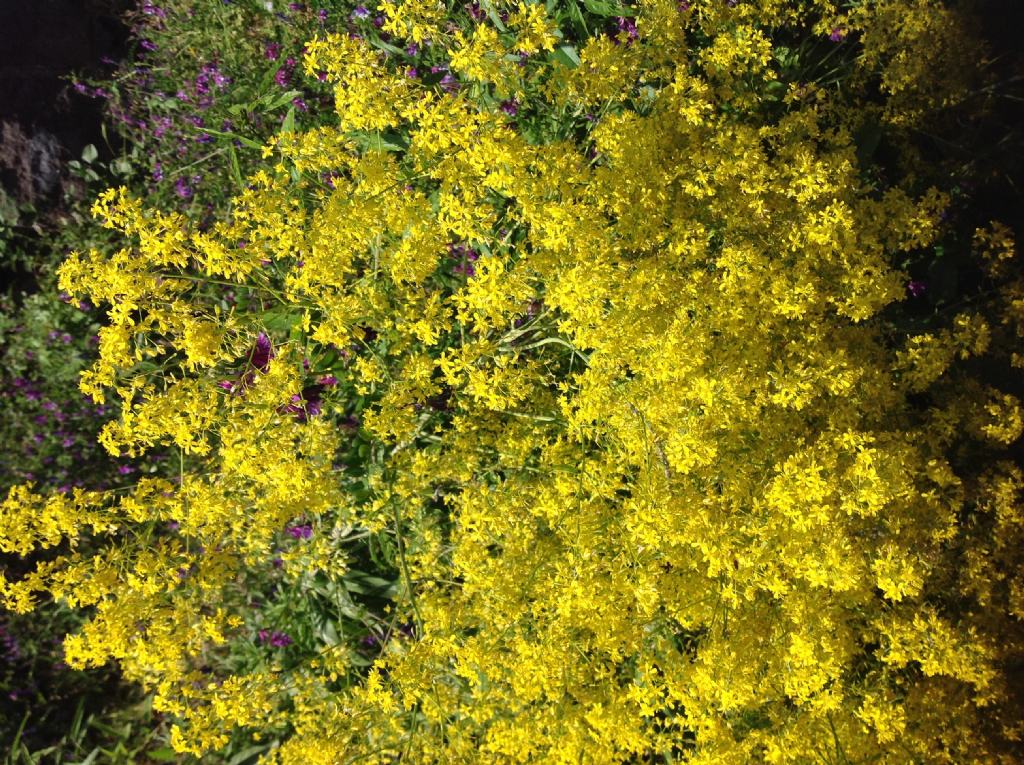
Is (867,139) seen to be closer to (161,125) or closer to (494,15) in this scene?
(494,15)

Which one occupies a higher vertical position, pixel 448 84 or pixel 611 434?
pixel 448 84

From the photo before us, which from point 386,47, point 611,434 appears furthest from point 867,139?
point 386,47

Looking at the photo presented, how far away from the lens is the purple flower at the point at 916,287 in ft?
15.2

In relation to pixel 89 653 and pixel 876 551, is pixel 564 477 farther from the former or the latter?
pixel 89 653

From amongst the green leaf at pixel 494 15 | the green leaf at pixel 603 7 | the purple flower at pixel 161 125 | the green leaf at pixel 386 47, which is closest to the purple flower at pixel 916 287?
the green leaf at pixel 603 7

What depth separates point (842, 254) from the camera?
3.30m

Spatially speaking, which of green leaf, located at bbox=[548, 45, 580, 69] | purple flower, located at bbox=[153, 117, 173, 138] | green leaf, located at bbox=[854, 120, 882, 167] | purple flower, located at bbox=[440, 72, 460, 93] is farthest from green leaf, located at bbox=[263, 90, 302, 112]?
green leaf, located at bbox=[854, 120, 882, 167]

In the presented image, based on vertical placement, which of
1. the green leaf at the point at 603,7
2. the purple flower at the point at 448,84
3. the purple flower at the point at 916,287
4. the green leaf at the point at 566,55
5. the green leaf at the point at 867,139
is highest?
the green leaf at the point at 867,139

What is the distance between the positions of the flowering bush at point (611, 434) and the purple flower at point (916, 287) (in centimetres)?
85

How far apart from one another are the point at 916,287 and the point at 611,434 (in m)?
2.80

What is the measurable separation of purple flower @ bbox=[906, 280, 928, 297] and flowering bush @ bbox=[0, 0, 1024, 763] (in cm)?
85

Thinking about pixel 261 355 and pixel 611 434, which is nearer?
pixel 611 434

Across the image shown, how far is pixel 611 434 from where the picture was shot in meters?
3.43

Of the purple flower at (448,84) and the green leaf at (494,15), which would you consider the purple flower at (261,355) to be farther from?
the green leaf at (494,15)
